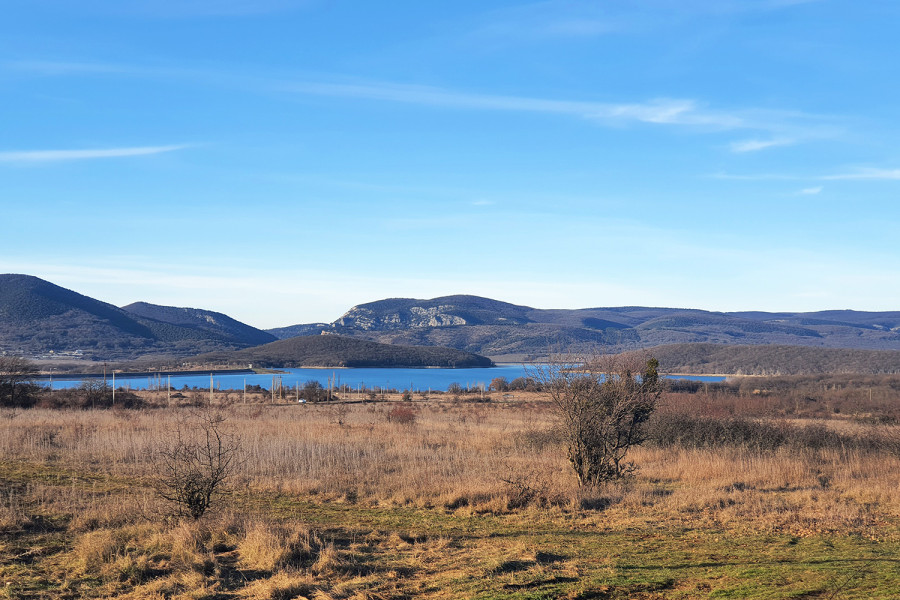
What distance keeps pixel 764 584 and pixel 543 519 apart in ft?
15.3

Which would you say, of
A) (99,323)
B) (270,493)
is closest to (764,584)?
(270,493)

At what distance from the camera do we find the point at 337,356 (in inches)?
6673

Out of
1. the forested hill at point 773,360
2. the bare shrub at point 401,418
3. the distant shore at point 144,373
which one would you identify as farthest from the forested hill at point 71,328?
the bare shrub at point 401,418

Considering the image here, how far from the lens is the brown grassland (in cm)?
739

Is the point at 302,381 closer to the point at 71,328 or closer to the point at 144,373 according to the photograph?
the point at 144,373

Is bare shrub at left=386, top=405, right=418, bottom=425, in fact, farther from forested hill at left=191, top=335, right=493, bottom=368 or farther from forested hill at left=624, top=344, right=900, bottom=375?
forested hill at left=191, top=335, right=493, bottom=368

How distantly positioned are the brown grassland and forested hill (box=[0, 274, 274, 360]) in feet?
534

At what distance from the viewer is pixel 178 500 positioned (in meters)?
10.1

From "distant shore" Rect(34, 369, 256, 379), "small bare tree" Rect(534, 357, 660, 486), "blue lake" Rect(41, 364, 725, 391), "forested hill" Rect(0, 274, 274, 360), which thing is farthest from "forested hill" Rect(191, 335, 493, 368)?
"small bare tree" Rect(534, 357, 660, 486)

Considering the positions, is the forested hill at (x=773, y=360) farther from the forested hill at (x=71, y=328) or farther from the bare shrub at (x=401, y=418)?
the forested hill at (x=71, y=328)

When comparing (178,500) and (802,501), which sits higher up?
(178,500)

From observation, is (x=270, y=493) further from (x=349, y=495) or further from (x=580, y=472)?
(x=580, y=472)

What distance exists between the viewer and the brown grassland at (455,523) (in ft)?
24.2

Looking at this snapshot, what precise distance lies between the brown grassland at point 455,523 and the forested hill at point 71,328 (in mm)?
162784
